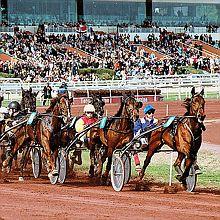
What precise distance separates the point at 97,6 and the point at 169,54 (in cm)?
1207

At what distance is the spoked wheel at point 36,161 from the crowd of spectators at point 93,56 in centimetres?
2194

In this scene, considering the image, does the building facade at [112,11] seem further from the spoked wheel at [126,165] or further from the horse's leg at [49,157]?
the spoked wheel at [126,165]

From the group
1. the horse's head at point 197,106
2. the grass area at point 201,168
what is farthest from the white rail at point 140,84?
the horse's head at point 197,106

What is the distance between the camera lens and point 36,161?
15.9 m

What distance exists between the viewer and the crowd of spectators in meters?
42.6

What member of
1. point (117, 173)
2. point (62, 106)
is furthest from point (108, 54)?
point (117, 173)

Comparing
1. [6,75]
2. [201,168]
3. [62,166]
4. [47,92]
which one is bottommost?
[201,168]

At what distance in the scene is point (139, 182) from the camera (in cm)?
1362

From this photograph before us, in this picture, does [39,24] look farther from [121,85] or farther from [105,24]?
[121,85]

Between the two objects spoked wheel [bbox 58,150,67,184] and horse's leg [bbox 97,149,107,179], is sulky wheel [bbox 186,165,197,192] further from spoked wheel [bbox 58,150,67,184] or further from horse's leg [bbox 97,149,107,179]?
spoked wheel [bbox 58,150,67,184]

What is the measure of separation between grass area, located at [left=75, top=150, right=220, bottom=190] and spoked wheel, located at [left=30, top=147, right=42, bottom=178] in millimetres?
1871

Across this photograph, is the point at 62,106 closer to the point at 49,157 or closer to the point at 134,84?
the point at 49,157

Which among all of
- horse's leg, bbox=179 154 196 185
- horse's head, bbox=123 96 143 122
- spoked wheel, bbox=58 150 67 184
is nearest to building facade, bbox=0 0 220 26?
spoked wheel, bbox=58 150 67 184

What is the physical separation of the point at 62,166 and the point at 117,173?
5.33 feet
